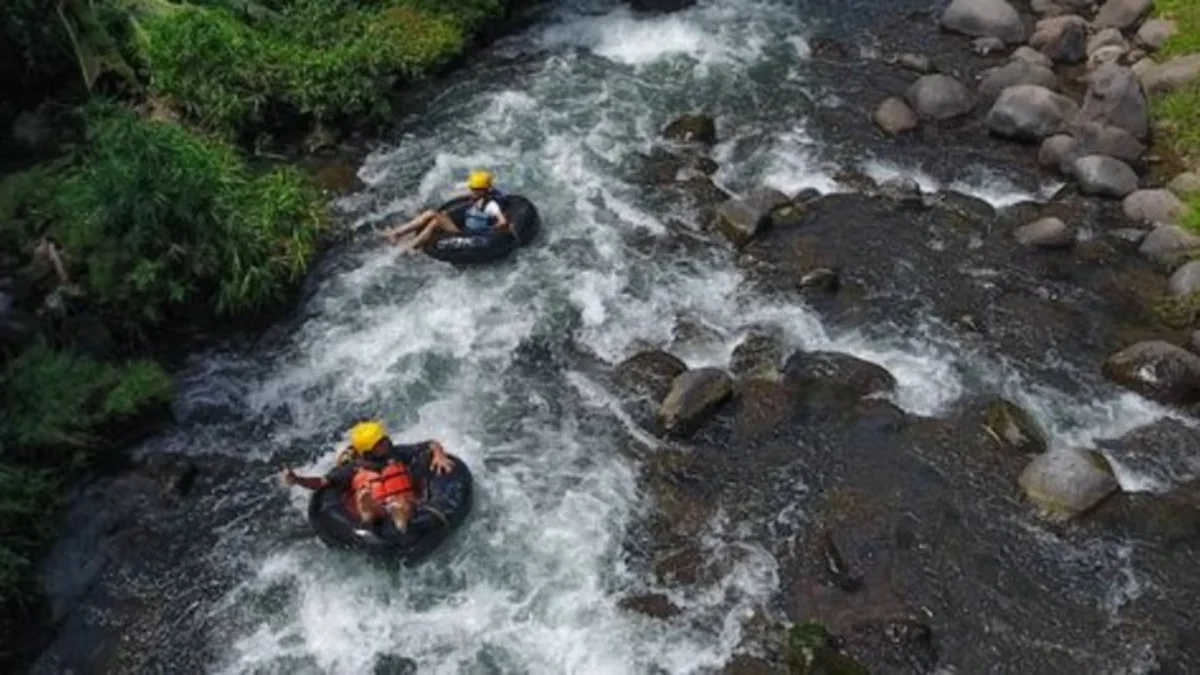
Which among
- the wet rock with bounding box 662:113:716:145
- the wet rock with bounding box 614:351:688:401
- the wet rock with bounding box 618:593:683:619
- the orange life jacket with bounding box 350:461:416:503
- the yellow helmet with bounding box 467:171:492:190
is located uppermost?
the yellow helmet with bounding box 467:171:492:190

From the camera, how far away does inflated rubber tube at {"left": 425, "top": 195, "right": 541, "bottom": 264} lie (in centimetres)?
1448

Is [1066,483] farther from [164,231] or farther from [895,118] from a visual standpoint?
[164,231]

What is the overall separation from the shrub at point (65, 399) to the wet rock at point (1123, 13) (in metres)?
15.9

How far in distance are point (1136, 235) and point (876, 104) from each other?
448 cm

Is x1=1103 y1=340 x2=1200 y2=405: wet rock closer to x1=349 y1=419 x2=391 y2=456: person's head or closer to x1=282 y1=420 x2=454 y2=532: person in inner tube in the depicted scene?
x1=282 y1=420 x2=454 y2=532: person in inner tube

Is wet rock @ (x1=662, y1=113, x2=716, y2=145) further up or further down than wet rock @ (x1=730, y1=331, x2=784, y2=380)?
further up

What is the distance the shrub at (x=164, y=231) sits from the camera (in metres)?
13.0

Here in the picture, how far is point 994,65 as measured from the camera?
1870 centimetres

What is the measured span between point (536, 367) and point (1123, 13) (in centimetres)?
1248

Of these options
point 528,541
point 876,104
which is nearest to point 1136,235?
point 876,104

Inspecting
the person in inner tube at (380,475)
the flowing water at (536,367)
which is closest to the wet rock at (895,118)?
the flowing water at (536,367)

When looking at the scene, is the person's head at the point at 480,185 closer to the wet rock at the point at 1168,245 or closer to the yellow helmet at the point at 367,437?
the yellow helmet at the point at 367,437

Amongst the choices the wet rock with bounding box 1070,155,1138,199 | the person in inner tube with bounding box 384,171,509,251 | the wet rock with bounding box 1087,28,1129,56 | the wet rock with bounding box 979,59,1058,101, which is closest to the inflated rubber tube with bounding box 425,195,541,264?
the person in inner tube with bounding box 384,171,509,251

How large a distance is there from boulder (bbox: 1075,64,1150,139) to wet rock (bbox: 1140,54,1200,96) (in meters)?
0.62
